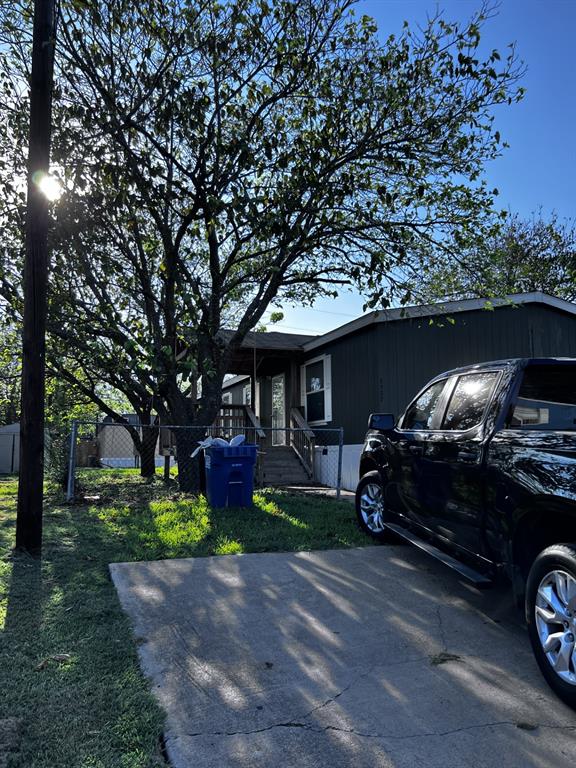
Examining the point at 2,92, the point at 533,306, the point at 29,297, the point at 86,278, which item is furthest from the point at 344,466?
the point at 2,92

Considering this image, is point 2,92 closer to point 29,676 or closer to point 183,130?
point 183,130

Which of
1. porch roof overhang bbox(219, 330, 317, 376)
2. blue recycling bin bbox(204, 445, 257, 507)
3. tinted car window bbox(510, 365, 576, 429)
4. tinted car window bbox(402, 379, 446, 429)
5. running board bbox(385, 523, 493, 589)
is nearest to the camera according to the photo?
running board bbox(385, 523, 493, 589)

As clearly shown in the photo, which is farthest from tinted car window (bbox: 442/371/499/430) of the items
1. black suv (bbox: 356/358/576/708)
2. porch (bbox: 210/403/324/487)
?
porch (bbox: 210/403/324/487)

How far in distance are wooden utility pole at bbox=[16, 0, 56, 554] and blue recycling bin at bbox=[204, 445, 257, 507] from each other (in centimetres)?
287

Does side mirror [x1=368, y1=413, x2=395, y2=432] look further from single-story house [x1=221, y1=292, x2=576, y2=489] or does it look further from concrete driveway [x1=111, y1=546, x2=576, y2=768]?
single-story house [x1=221, y1=292, x2=576, y2=489]

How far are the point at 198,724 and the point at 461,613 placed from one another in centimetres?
231

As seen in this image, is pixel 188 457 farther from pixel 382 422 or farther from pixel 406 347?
pixel 382 422

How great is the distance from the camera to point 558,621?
294 centimetres

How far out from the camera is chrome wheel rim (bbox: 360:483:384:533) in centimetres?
624

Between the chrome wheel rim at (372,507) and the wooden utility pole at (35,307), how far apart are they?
352 centimetres

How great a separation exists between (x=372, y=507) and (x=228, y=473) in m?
2.60

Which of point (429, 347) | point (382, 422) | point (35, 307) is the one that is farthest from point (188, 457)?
point (382, 422)

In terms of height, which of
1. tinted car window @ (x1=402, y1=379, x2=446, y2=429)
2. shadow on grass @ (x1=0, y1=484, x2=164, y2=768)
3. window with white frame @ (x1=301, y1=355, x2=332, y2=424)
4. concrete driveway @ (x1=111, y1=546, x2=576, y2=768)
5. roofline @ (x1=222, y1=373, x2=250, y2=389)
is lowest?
concrete driveway @ (x1=111, y1=546, x2=576, y2=768)

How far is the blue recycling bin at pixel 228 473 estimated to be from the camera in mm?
8227
